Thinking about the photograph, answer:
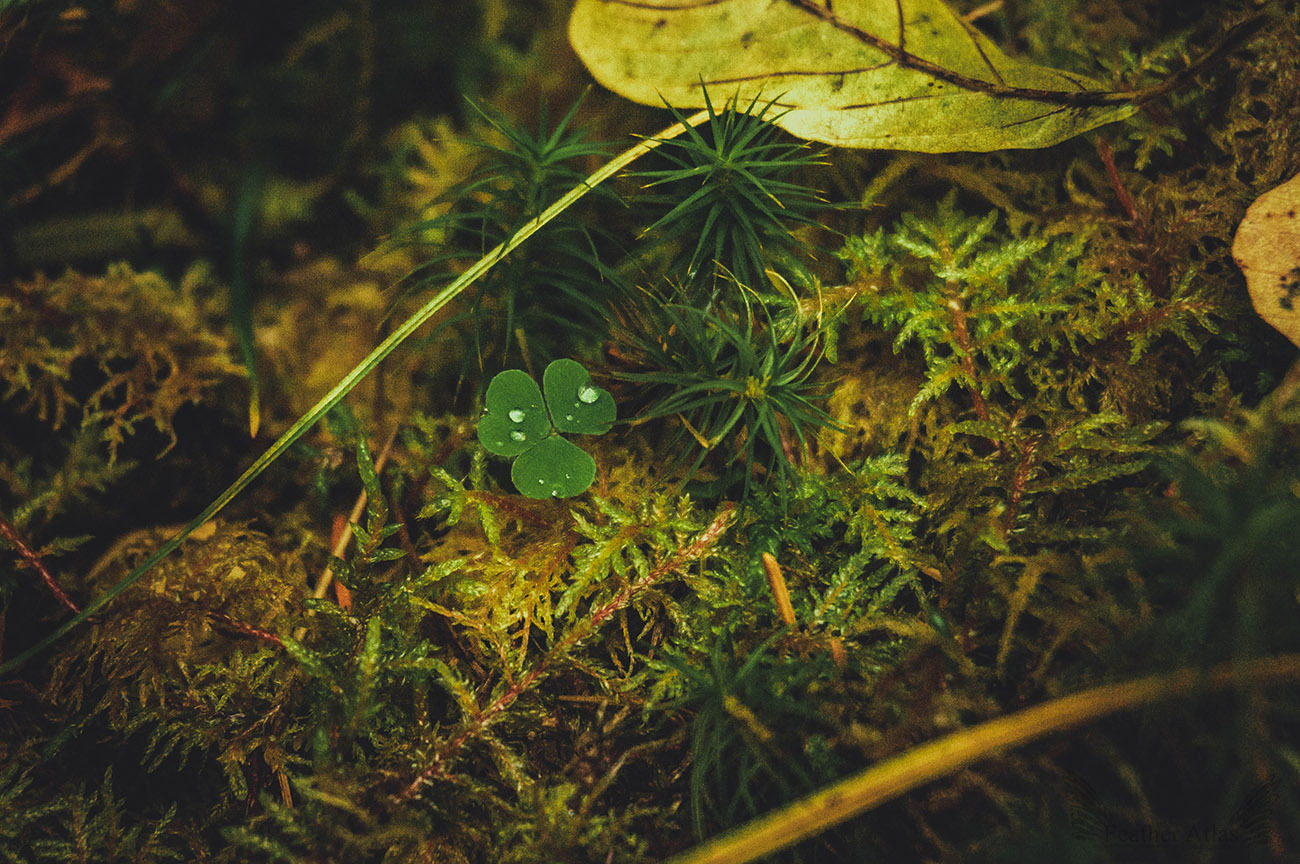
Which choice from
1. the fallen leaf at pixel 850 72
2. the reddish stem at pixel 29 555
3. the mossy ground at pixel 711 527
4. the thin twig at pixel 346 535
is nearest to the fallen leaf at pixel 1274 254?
the mossy ground at pixel 711 527

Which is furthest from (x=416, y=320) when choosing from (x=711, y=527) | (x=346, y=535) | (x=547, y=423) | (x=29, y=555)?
(x=29, y=555)

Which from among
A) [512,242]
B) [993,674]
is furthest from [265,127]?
[993,674]

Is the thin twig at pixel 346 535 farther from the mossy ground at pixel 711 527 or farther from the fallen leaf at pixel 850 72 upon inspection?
the fallen leaf at pixel 850 72

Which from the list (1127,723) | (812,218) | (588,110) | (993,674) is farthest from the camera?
(588,110)

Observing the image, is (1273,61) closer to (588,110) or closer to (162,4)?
(588,110)

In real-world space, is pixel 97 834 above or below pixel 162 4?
below

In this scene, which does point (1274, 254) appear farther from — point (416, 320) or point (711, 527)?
point (416, 320)
